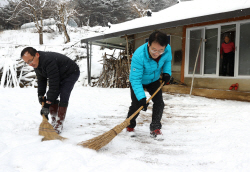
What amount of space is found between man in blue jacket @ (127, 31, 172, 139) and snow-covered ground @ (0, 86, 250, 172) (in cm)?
42

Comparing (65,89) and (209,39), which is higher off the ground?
(209,39)

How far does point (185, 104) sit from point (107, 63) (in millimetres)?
4979

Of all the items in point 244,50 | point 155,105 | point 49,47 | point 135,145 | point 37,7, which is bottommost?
point 135,145

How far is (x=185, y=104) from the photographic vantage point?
191 inches

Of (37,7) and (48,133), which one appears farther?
(37,7)

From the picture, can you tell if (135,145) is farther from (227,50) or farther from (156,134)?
(227,50)

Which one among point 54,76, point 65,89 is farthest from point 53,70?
point 65,89

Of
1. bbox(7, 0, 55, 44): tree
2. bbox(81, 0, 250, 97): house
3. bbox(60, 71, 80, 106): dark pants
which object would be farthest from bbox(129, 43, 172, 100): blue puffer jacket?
bbox(7, 0, 55, 44): tree

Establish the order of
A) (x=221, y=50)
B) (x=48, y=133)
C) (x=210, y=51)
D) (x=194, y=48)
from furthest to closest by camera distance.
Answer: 1. (x=194, y=48)
2. (x=210, y=51)
3. (x=221, y=50)
4. (x=48, y=133)

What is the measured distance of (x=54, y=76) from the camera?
7.73 feet

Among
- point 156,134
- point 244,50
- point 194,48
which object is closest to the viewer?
point 156,134

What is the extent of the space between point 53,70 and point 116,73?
241 inches

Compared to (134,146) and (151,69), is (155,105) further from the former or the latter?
(134,146)

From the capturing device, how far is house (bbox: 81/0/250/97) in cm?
520
